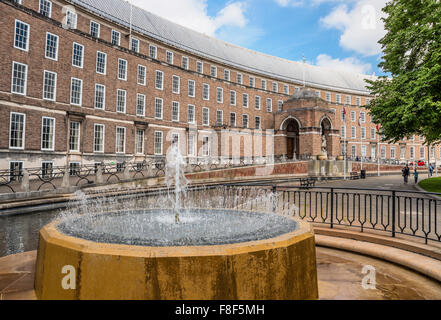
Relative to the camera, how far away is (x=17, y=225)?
9500 mm

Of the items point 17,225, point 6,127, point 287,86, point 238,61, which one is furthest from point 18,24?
point 287,86

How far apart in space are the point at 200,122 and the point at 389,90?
2577 centimetres

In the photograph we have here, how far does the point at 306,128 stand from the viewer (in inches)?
1800

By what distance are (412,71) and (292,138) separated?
34377mm

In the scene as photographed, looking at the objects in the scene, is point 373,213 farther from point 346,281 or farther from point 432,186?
point 432,186

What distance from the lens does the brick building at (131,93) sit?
22656 millimetres

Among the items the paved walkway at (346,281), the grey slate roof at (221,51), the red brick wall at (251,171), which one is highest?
the grey slate roof at (221,51)

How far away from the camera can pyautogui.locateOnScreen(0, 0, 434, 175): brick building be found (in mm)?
22656

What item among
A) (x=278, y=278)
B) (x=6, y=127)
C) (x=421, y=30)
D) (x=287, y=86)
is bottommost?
(x=278, y=278)

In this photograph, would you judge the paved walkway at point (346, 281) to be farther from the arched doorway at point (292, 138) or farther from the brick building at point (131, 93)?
the arched doorway at point (292, 138)

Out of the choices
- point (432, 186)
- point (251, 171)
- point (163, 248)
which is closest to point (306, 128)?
point (251, 171)

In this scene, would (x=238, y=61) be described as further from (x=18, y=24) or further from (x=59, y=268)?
(x=59, y=268)

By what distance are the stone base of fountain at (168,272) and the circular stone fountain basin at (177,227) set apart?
1.11 feet

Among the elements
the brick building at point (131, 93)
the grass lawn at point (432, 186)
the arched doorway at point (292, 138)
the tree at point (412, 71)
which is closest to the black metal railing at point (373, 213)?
the tree at point (412, 71)
